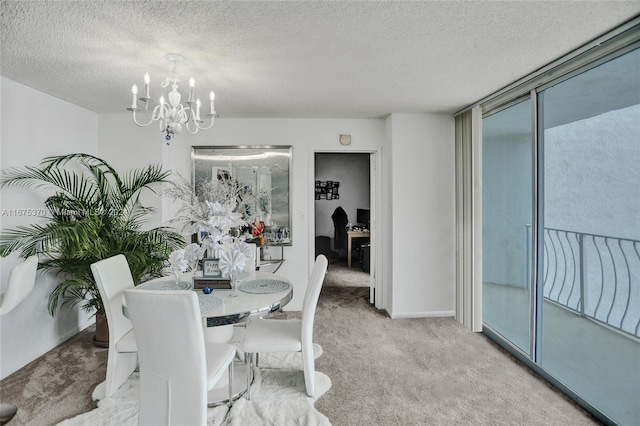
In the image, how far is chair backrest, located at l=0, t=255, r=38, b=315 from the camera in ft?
7.00

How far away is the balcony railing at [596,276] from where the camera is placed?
2.72 metres

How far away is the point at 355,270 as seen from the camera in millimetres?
6461

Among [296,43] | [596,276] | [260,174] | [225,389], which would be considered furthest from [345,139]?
[225,389]

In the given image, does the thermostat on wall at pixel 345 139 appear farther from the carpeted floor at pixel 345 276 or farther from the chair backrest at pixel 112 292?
the chair backrest at pixel 112 292

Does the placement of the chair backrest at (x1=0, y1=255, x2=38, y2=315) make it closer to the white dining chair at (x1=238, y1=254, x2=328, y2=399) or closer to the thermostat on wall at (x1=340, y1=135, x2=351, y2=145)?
the white dining chair at (x1=238, y1=254, x2=328, y2=399)

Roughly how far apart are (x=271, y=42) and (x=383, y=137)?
96.0 inches

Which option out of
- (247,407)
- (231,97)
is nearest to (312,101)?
(231,97)

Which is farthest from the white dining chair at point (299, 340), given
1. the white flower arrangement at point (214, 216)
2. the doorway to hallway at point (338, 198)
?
the doorway to hallway at point (338, 198)

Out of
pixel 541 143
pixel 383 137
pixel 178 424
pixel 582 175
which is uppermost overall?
pixel 383 137

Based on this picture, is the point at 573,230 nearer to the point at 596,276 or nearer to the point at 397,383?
the point at 596,276

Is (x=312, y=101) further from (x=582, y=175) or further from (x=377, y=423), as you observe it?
(x=377, y=423)

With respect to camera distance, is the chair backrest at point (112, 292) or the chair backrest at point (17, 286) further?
the chair backrest at point (112, 292)

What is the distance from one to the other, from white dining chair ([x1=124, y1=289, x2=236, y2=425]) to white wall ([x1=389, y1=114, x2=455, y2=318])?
2.75 metres

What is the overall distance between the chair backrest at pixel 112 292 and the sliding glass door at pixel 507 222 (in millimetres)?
3259
